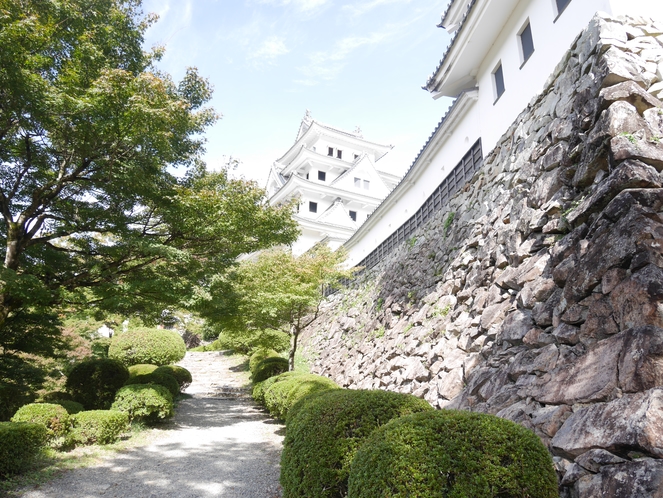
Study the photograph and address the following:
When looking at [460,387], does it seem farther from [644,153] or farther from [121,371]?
[121,371]

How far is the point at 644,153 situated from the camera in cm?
418

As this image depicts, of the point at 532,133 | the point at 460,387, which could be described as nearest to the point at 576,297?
the point at 460,387

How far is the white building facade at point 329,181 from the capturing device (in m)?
26.2

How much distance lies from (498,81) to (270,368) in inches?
452

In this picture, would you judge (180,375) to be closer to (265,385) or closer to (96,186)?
(265,385)

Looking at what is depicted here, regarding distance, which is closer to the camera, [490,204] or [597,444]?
[597,444]

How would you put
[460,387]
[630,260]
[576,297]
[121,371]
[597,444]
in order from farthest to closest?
1. [121,371]
2. [460,387]
3. [576,297]
4. [630,260]
5. [597,444]

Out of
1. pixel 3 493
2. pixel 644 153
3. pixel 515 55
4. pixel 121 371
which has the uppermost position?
pixel 515 55

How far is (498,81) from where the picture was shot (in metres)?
8.70

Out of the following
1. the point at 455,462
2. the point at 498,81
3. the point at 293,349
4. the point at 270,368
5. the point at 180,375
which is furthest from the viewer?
the point at 180,375

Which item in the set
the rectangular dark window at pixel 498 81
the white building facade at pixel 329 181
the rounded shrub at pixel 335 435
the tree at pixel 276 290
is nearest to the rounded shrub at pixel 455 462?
the rounded shrub at pixel 335 435

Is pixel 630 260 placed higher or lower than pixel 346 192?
lower

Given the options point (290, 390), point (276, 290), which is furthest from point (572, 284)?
point (276, 290)

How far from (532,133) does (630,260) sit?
379 cm
